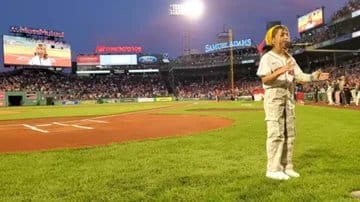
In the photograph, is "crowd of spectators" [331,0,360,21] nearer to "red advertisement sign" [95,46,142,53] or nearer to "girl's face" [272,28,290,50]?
"red advertisement sign" [95,46,142,53]

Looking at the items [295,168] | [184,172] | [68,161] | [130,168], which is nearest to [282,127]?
[295,168]

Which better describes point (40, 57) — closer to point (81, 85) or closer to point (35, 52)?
point (35, 52)

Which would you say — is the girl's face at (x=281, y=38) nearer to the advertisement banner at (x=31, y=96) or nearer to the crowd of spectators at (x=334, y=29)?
the crowd of spectators at (x=334, y=29)

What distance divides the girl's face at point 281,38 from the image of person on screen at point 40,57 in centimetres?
8014

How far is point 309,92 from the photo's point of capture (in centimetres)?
4925

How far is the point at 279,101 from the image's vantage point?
22.2ft

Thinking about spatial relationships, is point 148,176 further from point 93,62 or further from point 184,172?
point 93,62

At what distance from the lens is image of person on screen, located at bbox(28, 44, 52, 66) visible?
82938mm

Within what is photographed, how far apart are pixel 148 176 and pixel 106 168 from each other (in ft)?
4.00

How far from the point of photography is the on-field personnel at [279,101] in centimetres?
676

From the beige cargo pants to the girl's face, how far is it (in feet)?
2.07

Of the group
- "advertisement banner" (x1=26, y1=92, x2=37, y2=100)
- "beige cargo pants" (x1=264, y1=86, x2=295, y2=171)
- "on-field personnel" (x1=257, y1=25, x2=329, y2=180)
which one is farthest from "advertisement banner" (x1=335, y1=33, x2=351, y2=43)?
"beige cargo pants" (x1=264, y1=86, x2=295, y2=171)

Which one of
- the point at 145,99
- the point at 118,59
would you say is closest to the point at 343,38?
the point at 145,99

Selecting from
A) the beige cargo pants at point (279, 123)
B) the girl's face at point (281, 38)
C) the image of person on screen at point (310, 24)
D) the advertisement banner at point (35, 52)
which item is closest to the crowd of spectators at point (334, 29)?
the image of person on screen at point (310, 24)
